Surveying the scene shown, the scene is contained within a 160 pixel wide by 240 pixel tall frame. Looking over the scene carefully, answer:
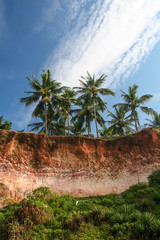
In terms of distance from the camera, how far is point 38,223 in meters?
10.3

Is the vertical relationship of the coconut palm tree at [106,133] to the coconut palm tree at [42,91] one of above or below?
below

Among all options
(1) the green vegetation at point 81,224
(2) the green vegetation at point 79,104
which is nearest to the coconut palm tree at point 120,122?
(2) the green vegetation at point 79,104

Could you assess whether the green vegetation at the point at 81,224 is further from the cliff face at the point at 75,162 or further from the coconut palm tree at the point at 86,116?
the coconut palm tree at the point at 86,116

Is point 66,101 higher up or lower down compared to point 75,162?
higher up

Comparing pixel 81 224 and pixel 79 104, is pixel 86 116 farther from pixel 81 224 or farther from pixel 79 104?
pixel 81 224

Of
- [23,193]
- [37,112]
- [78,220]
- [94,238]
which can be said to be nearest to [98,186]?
[23,193]

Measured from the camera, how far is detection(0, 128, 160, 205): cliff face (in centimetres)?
1720

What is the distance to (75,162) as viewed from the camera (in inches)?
771

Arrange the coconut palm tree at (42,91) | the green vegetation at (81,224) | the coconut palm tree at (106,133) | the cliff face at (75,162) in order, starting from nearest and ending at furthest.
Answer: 1. the green vegetation at (81,224)
2. the cliff face at (75,162)
3. the coconut palm tree at (42,91)
4. the coconut palm tree at (106,133)

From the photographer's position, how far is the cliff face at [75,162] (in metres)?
17.2

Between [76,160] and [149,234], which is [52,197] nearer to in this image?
[76,160]

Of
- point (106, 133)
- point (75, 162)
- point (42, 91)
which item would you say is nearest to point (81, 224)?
point (75, 162)

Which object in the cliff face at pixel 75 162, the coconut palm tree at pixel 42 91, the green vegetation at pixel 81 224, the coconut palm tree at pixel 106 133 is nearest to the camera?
the green vegetation at pixel 81 224

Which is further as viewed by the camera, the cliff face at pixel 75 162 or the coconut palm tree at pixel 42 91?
the coconut palm tree at pixel 42 91
